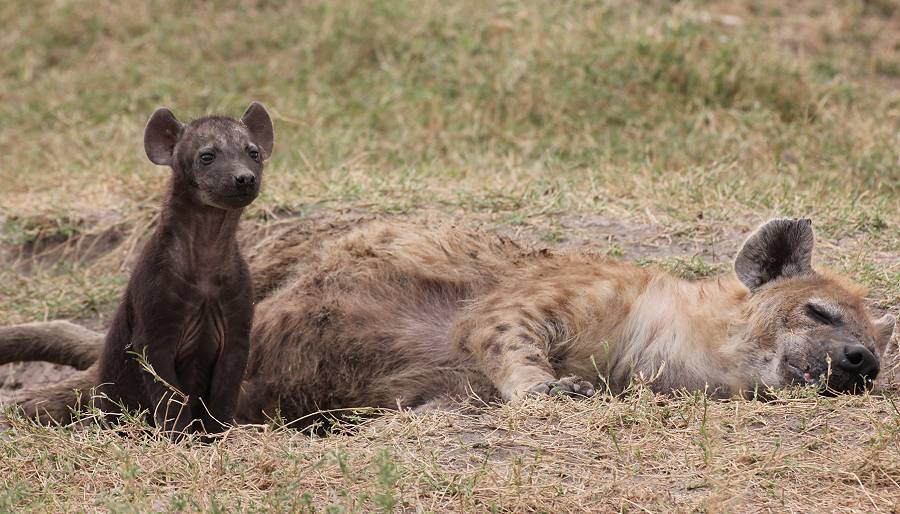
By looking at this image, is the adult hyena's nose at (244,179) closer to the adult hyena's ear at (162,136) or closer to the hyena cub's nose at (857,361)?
the adult hyena's ear at (162,136)

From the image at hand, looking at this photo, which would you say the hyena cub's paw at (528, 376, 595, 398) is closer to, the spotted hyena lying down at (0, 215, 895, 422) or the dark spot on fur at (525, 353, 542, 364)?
the spotted hyena lying down at (0, 215, 895, 422)

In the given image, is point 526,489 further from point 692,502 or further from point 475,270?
point 475,270

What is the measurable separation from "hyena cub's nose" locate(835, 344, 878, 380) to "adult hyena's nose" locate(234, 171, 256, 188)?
5.77 ft

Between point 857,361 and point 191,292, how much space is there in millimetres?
1944

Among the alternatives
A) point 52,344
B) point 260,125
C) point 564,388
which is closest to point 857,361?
point 564,388

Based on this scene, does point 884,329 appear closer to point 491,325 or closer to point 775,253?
point 775,253

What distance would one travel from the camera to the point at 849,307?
396cm

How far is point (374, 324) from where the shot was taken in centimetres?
441

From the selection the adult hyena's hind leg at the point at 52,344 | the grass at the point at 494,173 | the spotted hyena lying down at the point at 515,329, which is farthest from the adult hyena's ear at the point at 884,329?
the adult hyena's hind leg at the point at 52,344

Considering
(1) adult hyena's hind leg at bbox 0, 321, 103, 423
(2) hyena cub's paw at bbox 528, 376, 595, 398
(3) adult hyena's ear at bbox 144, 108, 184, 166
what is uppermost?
(3) adult hyena's ear at bbox 144, 108, 184, 166

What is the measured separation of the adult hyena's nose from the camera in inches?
140

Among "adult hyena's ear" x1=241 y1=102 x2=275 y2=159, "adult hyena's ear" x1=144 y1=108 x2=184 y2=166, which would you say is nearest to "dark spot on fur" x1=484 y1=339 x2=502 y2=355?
"adult hyena's ear" x1=241 y1=102 x2=275 y2=159

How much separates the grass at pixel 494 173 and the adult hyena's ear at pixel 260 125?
0.97 metres

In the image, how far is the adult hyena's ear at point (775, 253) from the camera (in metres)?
4.12
